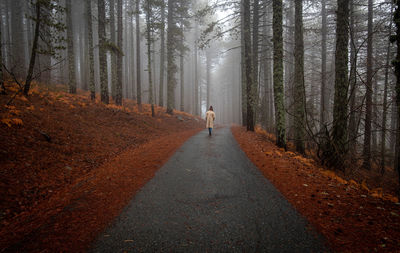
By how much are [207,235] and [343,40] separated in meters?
7.88

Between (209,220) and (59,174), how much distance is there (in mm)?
4385

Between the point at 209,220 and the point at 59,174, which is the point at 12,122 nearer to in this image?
the point at 59,174

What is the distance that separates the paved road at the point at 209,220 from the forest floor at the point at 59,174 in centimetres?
43

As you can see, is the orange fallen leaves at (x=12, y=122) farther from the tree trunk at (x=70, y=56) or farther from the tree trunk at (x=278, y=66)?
the tree trunk at (x=278, y=66)

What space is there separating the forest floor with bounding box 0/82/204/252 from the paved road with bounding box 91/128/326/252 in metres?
A: 0.43

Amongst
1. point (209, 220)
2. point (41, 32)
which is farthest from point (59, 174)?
point (41, 32)

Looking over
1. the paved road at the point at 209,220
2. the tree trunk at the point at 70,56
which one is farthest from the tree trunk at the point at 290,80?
the tree trunk at the point at 70,56

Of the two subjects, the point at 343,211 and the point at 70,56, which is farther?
the point at 70,56

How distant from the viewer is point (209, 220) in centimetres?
270

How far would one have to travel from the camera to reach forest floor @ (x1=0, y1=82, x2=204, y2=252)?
96.7 inches

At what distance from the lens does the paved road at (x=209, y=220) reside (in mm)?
2172

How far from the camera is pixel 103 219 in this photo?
2707 millimetres

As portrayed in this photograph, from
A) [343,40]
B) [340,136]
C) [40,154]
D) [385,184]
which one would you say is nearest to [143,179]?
[40,154]

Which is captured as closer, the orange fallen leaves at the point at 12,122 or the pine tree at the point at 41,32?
the orange fallen leaves at the point at 12,122
